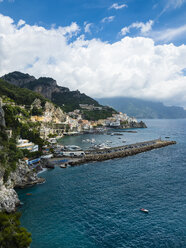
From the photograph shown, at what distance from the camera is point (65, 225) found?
2350 centimetres

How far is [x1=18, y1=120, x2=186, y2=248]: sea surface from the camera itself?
20.9 metres

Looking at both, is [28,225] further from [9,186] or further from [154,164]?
[154,164]

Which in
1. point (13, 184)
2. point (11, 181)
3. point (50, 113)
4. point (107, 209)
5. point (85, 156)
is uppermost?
point (50, 113)

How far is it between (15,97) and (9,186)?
8263 centimetres

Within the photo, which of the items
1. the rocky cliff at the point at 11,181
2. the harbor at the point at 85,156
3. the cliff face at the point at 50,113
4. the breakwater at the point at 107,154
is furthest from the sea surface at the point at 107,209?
the cliff face at the point at 50,113

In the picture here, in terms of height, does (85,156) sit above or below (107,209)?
above

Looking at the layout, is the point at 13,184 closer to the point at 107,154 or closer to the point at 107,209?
the point at 107,209

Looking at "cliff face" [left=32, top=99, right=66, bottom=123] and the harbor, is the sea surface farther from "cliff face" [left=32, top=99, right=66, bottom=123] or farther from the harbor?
"cliff face" [left=32, top=99, right=66, bottom=123]

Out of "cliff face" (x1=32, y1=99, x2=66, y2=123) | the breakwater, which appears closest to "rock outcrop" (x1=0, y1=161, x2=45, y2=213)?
the breakwater

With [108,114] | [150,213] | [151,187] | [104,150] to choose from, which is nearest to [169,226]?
[150,213]

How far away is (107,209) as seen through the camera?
27.2m

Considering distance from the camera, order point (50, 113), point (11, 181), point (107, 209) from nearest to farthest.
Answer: point (107, 209) → point (11, 181) → point (50, 113)

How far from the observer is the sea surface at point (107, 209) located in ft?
68.7

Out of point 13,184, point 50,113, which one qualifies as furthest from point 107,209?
point 50,113
